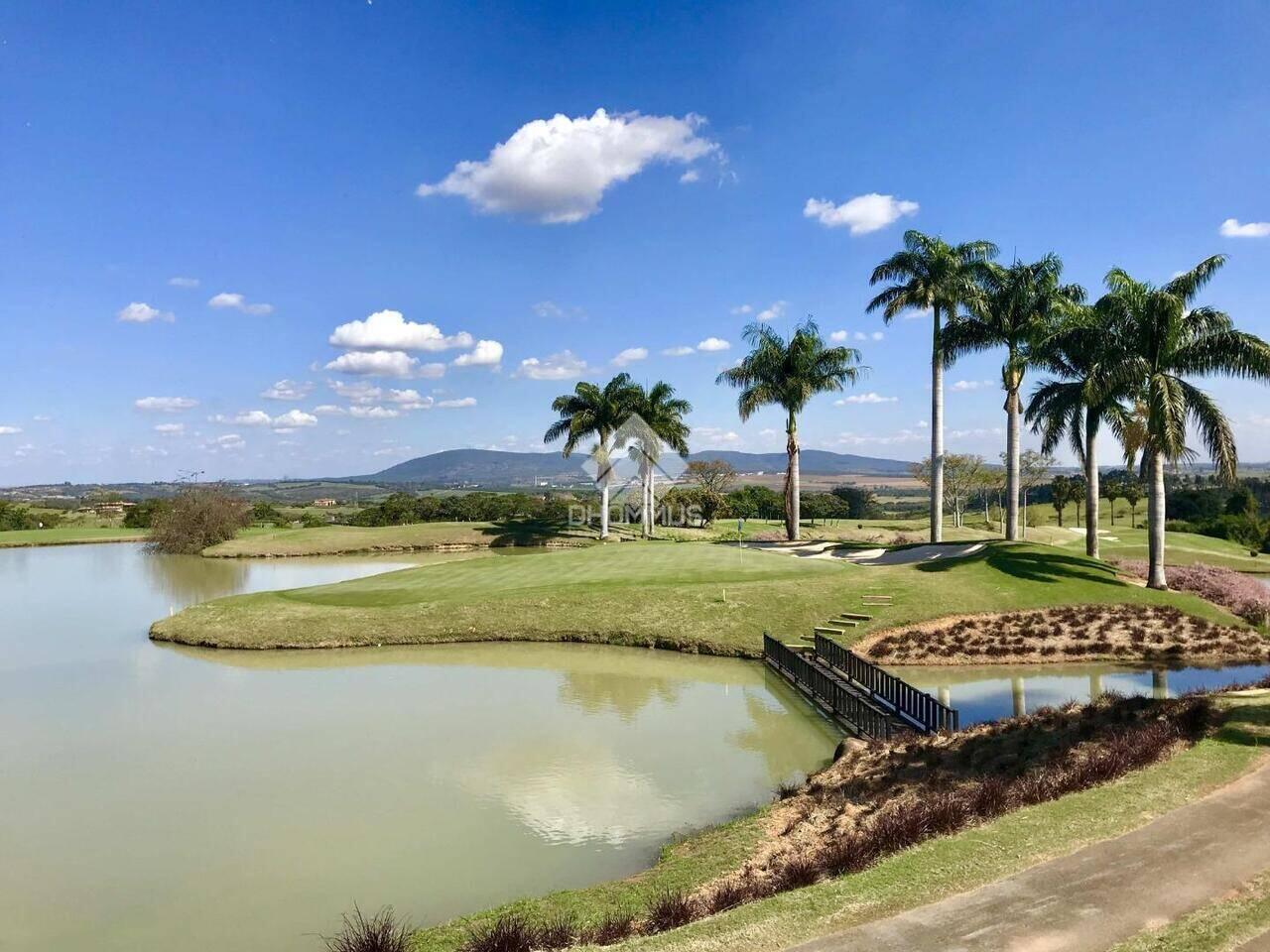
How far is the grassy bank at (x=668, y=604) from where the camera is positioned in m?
26.6

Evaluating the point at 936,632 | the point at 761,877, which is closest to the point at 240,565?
the point at 936,632

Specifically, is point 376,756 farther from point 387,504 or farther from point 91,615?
point 387,504

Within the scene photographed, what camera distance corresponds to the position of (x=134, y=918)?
10.2 metres

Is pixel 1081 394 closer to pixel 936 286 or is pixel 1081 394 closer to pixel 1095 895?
pixel 936 286

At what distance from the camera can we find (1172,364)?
87.8 feet

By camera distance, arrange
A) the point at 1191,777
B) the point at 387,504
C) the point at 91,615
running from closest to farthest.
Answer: the point at 1191,777, the point at 91,615, the point at 387,504

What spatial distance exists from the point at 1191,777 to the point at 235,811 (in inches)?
595

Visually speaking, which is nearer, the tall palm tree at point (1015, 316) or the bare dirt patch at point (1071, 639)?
the bare dirt patch at point (1071, 639)

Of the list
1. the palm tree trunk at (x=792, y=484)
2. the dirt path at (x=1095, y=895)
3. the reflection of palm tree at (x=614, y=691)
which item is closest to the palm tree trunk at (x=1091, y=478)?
the palm tree trunk at (x=792, y=484)

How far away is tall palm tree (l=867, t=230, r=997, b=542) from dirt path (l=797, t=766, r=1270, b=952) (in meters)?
32.9

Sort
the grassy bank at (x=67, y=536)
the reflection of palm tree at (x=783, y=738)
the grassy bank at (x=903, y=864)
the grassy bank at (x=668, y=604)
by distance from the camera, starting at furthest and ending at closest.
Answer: the grassy bank at (x=67, y=536), the grassy bank at (x=668, y=604), the reflection of palm tree at (x=783, y=738), the grassy bank at (x=903, y=864)

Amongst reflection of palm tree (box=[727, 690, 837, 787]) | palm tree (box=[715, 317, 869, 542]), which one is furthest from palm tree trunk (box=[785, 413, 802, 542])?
reflection of palm tree (box=[727, 690, 837, 787])

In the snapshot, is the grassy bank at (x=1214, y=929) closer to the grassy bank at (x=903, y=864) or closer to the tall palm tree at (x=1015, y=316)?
the grassy bank at (x=903, y=864)

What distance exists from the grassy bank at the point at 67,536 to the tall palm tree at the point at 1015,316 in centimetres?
8088
